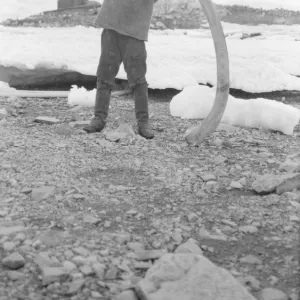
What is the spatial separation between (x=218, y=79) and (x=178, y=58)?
2.26 metres

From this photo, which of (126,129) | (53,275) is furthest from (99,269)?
(126,129)

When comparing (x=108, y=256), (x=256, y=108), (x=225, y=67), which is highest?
(x=225, y=67)

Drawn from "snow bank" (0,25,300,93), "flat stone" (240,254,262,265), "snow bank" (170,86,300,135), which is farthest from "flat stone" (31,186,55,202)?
"snow bank" (0,25,300,93)

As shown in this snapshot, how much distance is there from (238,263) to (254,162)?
1.22 m

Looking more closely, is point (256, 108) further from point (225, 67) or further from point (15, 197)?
point (15, 197)

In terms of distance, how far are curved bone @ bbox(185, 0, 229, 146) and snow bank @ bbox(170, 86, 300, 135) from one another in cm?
60

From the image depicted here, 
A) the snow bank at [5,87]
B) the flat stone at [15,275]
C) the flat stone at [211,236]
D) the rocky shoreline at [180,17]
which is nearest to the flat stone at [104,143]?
the flat stone at [211,236]

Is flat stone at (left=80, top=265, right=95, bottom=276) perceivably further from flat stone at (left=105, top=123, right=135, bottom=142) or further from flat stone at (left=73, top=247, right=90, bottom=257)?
flat stone at (left=105, top=123, right=135, bottom=142)

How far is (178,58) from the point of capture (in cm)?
525

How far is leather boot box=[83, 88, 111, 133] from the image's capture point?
3279 millimetres

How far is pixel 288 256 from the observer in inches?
66.7

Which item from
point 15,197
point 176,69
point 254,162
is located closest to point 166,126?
point 254,162

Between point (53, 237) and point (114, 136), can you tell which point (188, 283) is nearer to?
point (53, 237)

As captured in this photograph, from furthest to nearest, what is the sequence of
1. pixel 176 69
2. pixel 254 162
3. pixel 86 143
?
pixel 176 69 → pixel 86 143 → pixel 254 162
